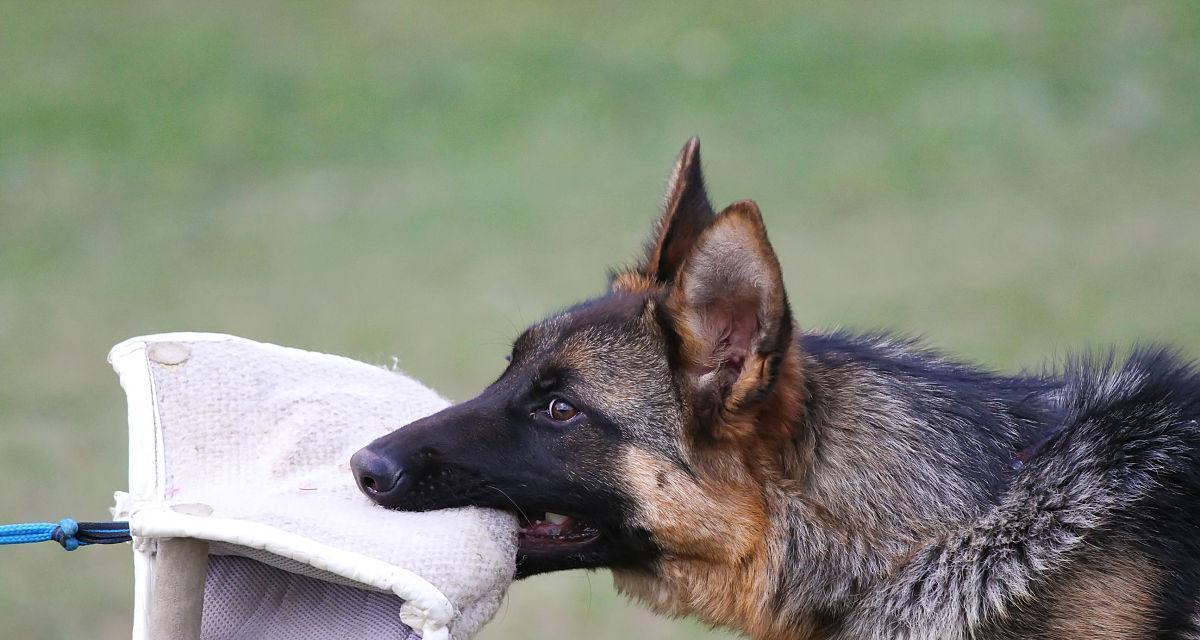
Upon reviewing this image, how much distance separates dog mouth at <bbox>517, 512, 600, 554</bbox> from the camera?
3644mm

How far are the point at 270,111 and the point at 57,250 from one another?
12.7 ft

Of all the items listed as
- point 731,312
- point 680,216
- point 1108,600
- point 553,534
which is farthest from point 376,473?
point 1108,600

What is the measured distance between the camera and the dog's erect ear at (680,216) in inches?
163

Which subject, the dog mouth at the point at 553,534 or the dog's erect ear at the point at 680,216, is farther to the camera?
the dog's erect ear at the point at 680,216

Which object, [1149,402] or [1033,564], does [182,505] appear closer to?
[1033,564]

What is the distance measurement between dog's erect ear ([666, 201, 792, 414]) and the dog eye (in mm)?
345

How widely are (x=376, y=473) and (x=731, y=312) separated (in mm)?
1062

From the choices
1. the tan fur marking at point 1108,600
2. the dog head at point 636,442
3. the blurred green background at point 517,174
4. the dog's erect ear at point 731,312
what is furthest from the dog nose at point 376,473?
the blurred green background at point 517,174

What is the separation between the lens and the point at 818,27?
58.3 feet

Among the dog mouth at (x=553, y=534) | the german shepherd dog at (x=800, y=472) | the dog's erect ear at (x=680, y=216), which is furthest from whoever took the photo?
the dog's erect ear at (x=680, y=216)

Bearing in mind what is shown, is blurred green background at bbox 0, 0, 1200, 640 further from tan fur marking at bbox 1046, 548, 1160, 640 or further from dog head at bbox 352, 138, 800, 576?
Result: tan fur marking at bbox 1046, 548, 1160, 640

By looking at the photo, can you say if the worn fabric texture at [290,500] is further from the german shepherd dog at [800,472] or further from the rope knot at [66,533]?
the rope knot at [66,533]

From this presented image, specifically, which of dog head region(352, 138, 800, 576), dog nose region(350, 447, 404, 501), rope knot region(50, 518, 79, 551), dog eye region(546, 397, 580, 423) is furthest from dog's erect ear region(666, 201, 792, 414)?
rope knot region(50, 518, 79, 551)

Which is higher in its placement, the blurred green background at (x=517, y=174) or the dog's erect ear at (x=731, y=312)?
the blurred green background at (x=517, y=174)
